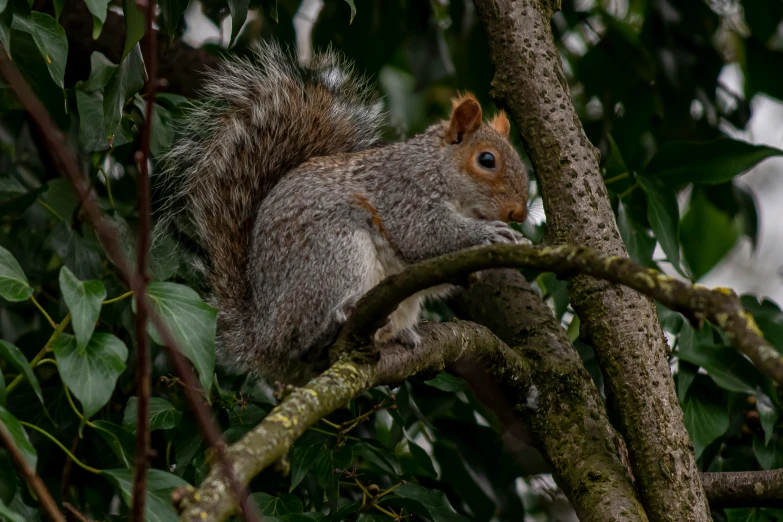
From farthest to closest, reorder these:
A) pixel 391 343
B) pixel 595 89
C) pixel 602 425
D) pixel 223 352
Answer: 1. pixel 595 89
2. pixel 223 352
3. pixel 602 425
4. pixel 391 343

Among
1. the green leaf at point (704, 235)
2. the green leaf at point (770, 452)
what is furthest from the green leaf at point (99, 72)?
the green leaf at point (770, 452)

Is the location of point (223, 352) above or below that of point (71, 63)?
below

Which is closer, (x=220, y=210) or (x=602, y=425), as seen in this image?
(x=602, y=425)

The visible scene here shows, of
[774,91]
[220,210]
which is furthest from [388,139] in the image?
[774,91]

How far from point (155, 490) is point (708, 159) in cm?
146

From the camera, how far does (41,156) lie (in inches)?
107

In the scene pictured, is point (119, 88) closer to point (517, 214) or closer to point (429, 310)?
point (517, 214)

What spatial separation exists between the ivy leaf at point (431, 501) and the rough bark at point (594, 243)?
15.0 inches

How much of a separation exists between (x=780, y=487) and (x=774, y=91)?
1.48 meters

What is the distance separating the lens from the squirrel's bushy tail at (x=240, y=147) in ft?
7.24

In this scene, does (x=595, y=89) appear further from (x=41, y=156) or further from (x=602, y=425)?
(x=41, y=156)

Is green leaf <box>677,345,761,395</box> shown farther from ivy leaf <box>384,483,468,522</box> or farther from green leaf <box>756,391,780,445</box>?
ivy leaf <box>384,483,468,522</box>

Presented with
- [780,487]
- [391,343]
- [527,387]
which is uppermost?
[391,343]

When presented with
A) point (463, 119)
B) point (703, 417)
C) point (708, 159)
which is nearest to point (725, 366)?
point (703, 417)
